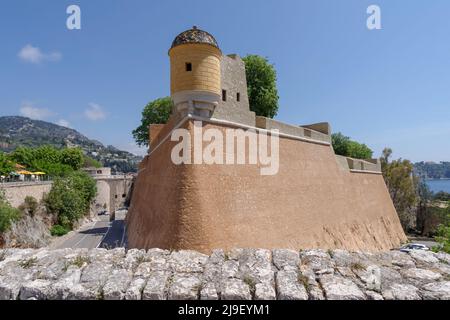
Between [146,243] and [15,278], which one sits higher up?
[15,278]

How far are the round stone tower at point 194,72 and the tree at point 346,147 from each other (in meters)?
29.6

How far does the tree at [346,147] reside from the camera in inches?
1428

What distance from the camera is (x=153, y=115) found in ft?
96.7

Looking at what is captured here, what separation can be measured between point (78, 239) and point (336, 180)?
818 inches

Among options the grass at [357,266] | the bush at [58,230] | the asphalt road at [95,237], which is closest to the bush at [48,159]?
the bush at [58,230]

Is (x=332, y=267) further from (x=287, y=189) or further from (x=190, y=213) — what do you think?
(x=287, y=189)

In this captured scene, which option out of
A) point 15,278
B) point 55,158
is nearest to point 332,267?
point 15,278

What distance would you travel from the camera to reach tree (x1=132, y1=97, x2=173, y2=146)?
29016 mm

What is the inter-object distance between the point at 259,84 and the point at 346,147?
60.2 ft

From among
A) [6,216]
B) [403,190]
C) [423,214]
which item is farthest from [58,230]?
[423,214]

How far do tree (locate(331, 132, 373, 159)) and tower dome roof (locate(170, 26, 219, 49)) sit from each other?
29721 millimetres

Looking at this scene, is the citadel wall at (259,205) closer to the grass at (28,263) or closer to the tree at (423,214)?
the grass at (28,263)

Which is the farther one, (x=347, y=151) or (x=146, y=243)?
(x=347, y=151)
